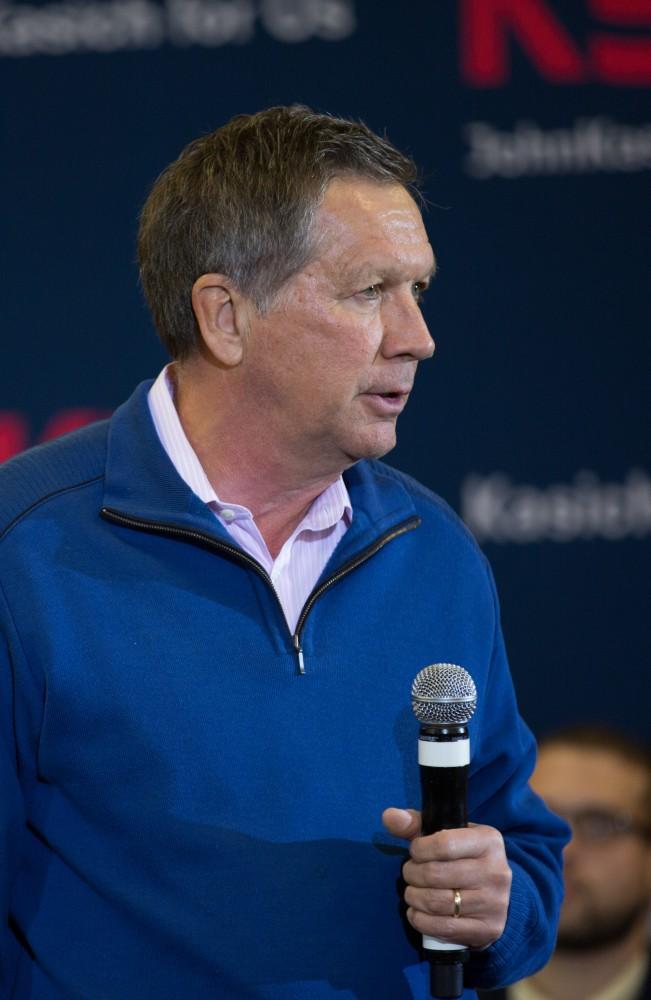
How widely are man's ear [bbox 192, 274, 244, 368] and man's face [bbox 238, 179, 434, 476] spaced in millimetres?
38

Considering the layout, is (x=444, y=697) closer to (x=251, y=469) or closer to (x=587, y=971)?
(x=251, y=469)

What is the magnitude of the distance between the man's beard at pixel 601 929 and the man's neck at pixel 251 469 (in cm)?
177

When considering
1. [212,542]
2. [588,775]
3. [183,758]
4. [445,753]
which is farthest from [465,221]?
[445,753]

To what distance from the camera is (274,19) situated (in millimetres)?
2973

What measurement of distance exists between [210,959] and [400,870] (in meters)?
0.25

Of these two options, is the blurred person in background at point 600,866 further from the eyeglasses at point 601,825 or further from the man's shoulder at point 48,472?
the man's shoulder at point 48,472

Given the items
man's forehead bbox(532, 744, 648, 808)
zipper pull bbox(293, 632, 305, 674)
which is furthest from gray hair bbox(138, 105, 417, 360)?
man's forehead bbox(532, 744, 648, 808)

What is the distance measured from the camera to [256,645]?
5.32ft

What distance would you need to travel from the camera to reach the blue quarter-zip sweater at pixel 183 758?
5.09ft

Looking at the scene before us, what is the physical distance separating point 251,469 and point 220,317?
0.20 m

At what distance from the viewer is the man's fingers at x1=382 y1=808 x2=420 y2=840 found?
4.77ft

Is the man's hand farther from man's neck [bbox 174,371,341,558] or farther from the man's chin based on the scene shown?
the man's chin

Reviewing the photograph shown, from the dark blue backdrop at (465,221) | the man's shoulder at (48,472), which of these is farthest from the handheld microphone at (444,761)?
the dark blue backdrop at (465,221)

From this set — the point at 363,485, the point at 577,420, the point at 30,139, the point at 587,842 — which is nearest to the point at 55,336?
the point at 30,139
